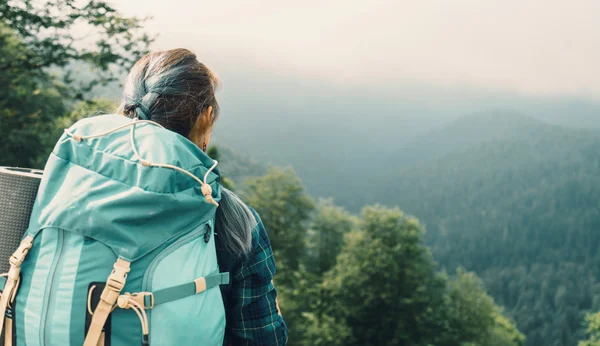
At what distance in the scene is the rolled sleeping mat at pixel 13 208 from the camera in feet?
5.19

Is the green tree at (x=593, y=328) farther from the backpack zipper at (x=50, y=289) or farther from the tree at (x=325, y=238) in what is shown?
the backpack zipper at (x=50, y=289)

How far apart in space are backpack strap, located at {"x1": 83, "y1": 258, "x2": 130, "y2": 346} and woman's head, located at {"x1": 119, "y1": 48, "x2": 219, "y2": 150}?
518 mm

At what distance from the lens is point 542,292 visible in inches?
3834

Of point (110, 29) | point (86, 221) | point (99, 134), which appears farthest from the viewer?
point (110, 29)

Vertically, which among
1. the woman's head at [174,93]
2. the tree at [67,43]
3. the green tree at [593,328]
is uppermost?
the woman's head at [174,93]

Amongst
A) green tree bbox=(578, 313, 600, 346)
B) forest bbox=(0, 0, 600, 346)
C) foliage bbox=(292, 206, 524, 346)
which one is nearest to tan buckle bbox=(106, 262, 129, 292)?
forest bbox=(0, 0, 600, 346)

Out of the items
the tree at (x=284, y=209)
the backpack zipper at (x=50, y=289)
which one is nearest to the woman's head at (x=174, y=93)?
the backpack zipper at (x=50, y=289)

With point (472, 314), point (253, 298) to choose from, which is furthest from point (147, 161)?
point (472, 314)

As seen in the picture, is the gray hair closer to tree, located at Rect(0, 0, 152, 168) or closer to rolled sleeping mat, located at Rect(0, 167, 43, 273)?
rolled sleeping mat, located at Rect(0, 167, 43, 273)

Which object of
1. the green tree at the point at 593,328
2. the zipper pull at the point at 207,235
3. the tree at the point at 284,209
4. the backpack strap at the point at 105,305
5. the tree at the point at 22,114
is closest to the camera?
the backpack strap at the point at 105,305

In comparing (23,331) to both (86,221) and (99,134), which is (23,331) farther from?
(99,134)

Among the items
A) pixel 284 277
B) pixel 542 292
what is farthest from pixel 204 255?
pixel 542 292

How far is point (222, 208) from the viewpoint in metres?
1.73

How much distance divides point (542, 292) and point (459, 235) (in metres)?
40.5
